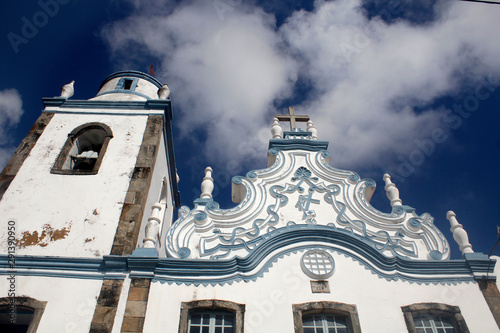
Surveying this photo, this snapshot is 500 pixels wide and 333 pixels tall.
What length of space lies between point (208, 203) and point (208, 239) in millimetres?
846

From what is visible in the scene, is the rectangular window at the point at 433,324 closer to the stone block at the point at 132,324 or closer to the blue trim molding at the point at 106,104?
the stone block at the point at 132,324

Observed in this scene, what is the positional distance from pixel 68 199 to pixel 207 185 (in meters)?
2.77

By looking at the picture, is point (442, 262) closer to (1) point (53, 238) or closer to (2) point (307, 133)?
(2) point (307, 133)

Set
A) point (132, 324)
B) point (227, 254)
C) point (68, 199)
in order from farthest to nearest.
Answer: point (68, 199), point (227, 254), point (132, 324)

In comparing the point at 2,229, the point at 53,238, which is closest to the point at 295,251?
the point at 53,238

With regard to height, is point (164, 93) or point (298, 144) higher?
point (164, 93)

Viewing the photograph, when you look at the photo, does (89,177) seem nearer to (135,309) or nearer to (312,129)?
(135,309)

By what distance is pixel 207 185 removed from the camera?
8977 mm

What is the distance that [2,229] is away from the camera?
788 centimetres

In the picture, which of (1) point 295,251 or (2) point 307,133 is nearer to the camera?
(1) point 295,251

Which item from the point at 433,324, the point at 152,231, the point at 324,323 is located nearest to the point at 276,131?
the point at 152,231

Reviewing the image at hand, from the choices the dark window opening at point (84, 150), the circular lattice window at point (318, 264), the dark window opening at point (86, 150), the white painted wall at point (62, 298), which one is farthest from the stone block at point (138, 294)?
the dark window opening at point (86, 150)

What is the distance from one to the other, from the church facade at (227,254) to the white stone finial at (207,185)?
0.14 feet

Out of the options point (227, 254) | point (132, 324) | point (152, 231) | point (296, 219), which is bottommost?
point (132, 324)
